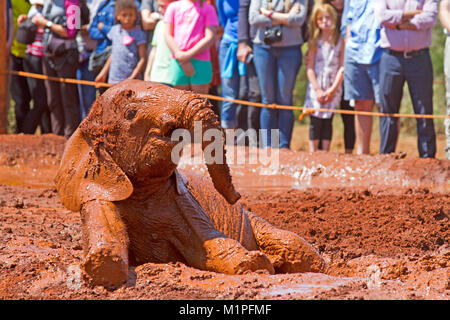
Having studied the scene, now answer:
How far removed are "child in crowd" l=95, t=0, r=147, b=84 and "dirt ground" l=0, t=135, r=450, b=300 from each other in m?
1.19

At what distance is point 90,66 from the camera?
438 inches

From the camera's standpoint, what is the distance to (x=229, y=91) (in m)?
10.7

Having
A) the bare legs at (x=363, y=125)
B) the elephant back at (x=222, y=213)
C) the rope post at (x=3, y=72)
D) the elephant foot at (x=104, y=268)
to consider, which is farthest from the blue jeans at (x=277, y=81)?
the elephant foot at (x=104, y=268)

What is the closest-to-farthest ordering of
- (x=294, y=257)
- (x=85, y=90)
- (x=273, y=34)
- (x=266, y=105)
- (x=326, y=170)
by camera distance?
(x=294, y=257) < (x=326, y=170) < (x=273, y=34) < (x=266, y=105) < (x=85, y=90)

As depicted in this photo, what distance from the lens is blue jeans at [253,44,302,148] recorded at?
1005cm

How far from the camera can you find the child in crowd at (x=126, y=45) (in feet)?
34.4

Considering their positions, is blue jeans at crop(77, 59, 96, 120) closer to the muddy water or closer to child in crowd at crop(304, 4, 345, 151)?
the muddy water

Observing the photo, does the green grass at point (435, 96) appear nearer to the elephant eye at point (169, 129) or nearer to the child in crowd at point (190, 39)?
the child in crowd at point (190, 39)

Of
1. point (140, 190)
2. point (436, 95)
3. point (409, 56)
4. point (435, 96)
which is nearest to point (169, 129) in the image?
point (140, 190)

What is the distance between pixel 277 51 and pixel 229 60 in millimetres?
724

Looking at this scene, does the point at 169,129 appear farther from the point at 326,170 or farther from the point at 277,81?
the point at 277,81
